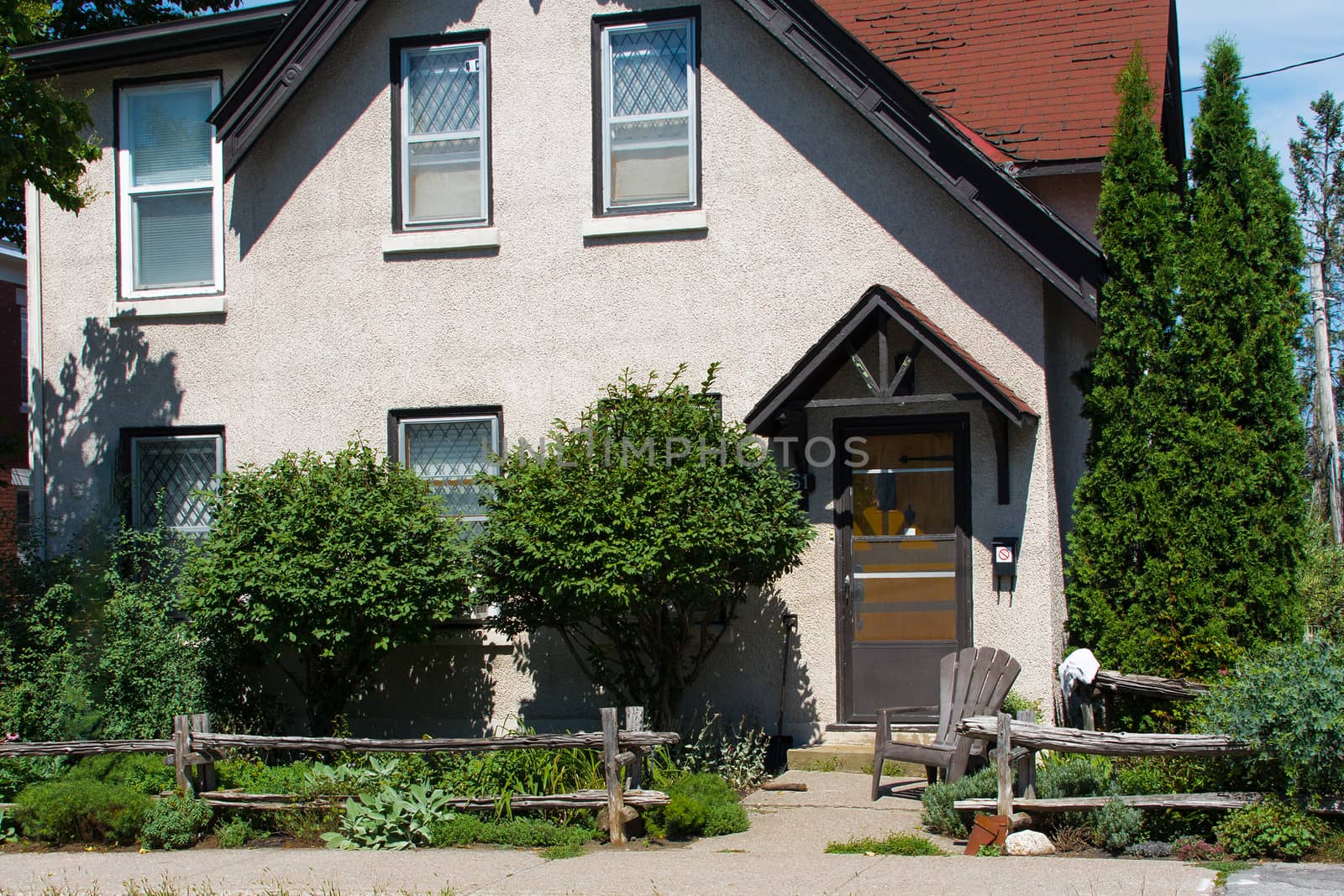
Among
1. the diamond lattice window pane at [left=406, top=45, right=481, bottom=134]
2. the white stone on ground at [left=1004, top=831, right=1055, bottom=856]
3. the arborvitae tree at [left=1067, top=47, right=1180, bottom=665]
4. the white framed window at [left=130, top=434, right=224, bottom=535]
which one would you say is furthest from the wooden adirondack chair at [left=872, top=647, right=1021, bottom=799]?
the white framed window at [left=130, top=434, right=224, bottom=535]

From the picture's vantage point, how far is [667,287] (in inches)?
421

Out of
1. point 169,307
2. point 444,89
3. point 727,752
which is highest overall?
point 444,89

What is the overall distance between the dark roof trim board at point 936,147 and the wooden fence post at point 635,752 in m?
4.20

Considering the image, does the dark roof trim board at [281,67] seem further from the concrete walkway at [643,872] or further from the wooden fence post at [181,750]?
the concrete walkway at [643,872]

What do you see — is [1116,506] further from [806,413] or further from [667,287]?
[667,287]

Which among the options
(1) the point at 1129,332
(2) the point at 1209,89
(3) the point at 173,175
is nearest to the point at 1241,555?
(1) the point at 1129,332

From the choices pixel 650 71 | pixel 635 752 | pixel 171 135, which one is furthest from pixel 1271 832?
pixel 171 135

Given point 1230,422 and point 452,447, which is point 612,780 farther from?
point 1230,422

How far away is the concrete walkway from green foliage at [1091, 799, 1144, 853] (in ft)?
0.69

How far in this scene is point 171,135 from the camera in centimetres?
1196

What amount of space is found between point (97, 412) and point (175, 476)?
0.93 m

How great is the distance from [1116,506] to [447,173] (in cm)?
607

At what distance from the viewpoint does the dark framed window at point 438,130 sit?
36.9 ft

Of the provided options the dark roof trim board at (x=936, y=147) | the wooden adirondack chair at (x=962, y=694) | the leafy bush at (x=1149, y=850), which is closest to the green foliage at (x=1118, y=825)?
the leafy bush at (x=1149, y=850)
